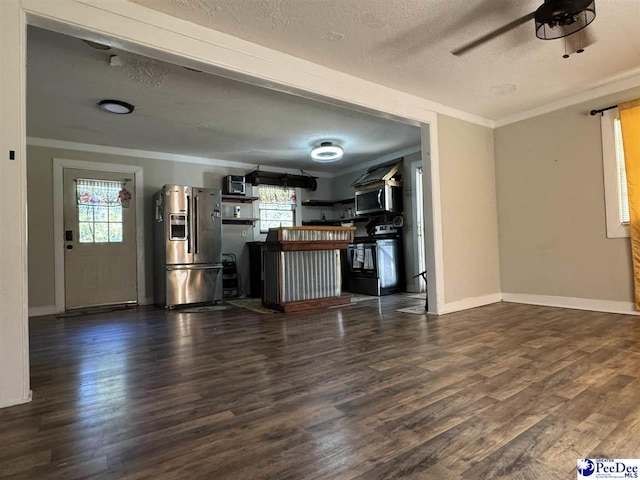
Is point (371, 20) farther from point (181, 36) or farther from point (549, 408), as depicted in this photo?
point (549, 408)

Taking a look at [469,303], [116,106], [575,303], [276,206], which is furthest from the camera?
[276,206]

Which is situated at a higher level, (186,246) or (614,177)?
(614,177)

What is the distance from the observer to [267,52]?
2.94 metres

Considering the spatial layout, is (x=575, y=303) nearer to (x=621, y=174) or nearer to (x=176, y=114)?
(x=621, y=174)

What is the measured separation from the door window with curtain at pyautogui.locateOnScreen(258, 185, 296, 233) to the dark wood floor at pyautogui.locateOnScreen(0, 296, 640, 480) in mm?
3996

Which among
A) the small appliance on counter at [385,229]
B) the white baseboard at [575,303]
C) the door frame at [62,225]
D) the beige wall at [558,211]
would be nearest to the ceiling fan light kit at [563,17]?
the beige wall at [558,211]

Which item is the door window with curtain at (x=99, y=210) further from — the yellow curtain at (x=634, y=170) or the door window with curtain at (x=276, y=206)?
the yellow curtain at (x=634, y=170)

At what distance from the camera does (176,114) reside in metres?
4.31

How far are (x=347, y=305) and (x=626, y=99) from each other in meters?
3.92

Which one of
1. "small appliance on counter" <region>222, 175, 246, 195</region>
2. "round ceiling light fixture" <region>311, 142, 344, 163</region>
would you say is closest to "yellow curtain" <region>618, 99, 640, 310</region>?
"round ceiling light fixture" <region>311, 142, 344, 163</region>

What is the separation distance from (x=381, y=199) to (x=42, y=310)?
5.34 meters

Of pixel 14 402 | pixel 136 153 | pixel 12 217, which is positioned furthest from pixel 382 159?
pixel 14 402

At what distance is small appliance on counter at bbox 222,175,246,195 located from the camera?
20.8 feet

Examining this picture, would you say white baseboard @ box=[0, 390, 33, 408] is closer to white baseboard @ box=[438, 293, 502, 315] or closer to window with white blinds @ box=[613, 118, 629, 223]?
white baseboard @ box=[438, 293, 502, 315]
